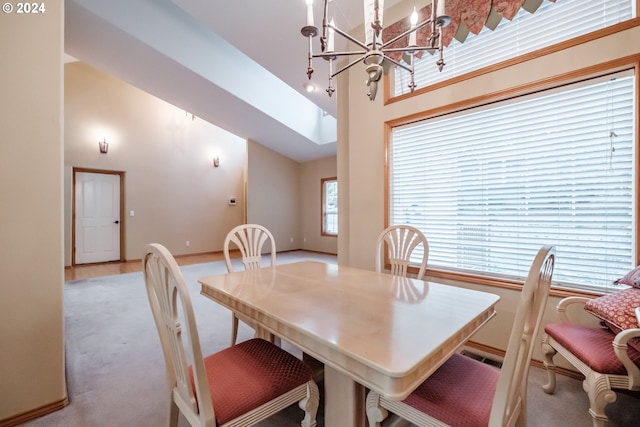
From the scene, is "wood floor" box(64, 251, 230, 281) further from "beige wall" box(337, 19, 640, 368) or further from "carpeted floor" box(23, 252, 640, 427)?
"beige wall" box(337, 19, 640, 368)

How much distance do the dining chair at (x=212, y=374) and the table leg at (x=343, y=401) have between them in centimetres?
10

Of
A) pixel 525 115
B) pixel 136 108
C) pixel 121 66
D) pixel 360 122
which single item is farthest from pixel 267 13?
pixel 136 108

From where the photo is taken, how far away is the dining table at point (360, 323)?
799 mm

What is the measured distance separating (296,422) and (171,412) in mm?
629

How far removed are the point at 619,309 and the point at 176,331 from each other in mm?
1935

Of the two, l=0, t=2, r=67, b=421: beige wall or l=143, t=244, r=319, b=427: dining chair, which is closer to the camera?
l=143, t=244, r=319, b=427: dining chair

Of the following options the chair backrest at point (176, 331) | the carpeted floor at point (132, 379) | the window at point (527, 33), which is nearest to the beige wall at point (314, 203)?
the carpeted floor at point (132, 379)

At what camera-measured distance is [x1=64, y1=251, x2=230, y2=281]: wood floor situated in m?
4.81

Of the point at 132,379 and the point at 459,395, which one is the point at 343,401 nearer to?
the point at 459,395

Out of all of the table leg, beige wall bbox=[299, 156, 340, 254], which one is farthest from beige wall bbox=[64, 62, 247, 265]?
the table leg

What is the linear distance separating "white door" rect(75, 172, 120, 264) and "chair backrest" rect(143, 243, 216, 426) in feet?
19.4

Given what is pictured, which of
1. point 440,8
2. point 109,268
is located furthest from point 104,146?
point 440,8

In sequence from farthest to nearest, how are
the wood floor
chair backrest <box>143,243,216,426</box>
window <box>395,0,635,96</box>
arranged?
the wood floor → window <box>395,0,635,96</box> → chair backrest <box>143,243,216,426</box>

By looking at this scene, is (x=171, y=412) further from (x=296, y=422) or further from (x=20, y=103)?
(x=20, y=103)
